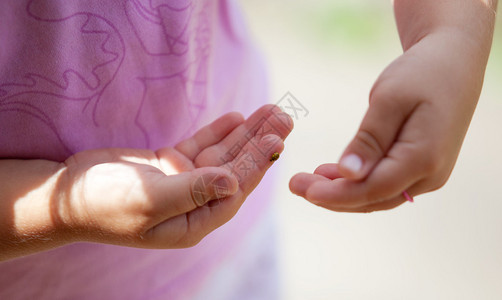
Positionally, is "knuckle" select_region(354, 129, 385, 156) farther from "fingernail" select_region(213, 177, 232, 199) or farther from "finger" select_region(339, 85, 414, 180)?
"fingernail" select_region(213, 177, 232, 199)

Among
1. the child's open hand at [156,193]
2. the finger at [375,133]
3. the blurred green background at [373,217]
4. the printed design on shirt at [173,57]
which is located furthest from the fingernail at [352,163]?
the blurred green background at [373,217]

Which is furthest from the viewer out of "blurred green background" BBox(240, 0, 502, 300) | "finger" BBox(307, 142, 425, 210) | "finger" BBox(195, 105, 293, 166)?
"blurred green background" BBox(240, 0, 502, 300)

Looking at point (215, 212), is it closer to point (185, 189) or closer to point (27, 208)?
point (185, 189)

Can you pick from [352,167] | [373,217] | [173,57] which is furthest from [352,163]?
[373,217]

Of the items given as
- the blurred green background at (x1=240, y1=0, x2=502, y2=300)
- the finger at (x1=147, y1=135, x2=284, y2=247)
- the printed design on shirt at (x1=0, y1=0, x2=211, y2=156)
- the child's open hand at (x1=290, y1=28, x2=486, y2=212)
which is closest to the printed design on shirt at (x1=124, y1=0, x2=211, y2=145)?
the printed design on shirt at (x1=0, y1=0, x2=211, y2=156)

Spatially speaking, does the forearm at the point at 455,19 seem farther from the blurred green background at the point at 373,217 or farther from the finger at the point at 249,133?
the blurred green background at the point at 373,217

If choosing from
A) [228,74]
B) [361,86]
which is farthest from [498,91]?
[228,74]

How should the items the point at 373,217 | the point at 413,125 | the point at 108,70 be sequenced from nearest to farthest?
the point at 413,125 → the point at 108,70 → the point at 373,217
